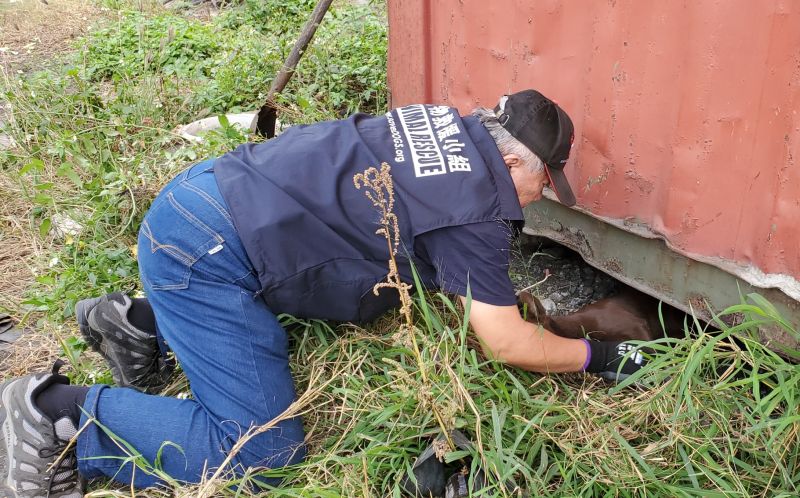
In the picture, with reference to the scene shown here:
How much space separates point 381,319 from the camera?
103 inches

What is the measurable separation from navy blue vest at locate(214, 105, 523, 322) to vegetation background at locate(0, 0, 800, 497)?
264 mm

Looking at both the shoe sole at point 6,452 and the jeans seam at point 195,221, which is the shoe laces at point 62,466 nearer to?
the shoe sole at point 6,452

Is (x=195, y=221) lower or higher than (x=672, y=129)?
lower

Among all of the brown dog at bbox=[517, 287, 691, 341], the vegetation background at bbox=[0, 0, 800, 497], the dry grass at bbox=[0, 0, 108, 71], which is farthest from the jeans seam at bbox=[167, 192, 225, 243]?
the dry grass at bbox=[0, 0, 108, 71]

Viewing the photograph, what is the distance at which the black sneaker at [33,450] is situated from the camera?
210 cm

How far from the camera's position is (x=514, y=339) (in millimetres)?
2088

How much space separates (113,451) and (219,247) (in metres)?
0.71

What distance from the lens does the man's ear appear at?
217 centimetres

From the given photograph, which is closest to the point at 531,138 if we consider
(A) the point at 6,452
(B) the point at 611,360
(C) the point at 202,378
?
(B) the point at 611,360

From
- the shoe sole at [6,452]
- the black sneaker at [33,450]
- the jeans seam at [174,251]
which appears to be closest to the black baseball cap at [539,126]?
the jeans seam at [174,251]

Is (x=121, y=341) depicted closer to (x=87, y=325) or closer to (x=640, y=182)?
(x=87, y=325)

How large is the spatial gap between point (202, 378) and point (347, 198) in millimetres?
712

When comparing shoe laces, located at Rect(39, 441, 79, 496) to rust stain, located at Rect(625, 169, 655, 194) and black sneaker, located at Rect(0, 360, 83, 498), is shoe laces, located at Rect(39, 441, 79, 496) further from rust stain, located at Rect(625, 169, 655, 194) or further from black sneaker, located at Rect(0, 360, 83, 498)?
rust stain, located at Rect(625, 169, 655, 194)

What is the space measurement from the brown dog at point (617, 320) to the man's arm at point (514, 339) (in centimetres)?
49
